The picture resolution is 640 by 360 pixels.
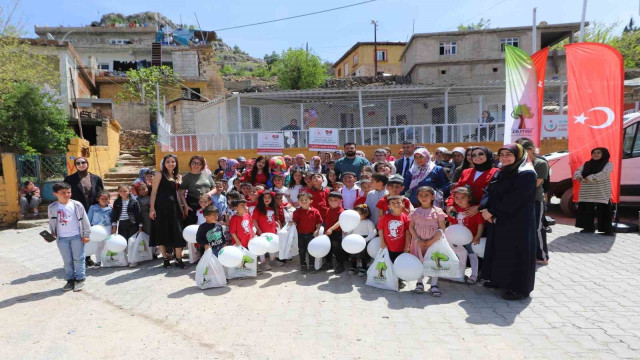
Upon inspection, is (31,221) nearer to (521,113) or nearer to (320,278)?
(320,278)

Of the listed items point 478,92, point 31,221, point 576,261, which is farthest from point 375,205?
point 478,92

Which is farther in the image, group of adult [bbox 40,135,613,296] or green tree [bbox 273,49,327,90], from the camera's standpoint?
green tree [bbox 273,49,327,90]

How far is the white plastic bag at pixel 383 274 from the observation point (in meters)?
4.23

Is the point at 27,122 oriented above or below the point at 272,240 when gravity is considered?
above

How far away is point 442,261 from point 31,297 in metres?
5.03

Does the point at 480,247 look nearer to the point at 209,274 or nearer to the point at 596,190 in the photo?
the point at 209,274

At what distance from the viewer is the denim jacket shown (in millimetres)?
5602

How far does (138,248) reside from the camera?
5.62 m

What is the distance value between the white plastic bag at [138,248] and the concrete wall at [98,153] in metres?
6.98

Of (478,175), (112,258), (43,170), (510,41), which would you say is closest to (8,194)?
(43,170)

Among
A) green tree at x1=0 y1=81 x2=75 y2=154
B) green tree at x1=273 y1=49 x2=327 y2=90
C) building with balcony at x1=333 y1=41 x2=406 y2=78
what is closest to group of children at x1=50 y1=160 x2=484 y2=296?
green tree at x1=0 y1=81 x2=75 y2=154

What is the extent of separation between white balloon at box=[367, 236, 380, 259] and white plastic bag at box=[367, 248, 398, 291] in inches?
6.3

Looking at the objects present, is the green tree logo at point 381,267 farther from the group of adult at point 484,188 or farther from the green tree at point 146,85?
the green tree at point 146,85

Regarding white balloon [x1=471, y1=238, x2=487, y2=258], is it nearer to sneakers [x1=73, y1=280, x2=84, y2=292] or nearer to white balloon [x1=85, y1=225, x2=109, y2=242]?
sneakers [x1=73, y1=280, x2=84, y2=292]
